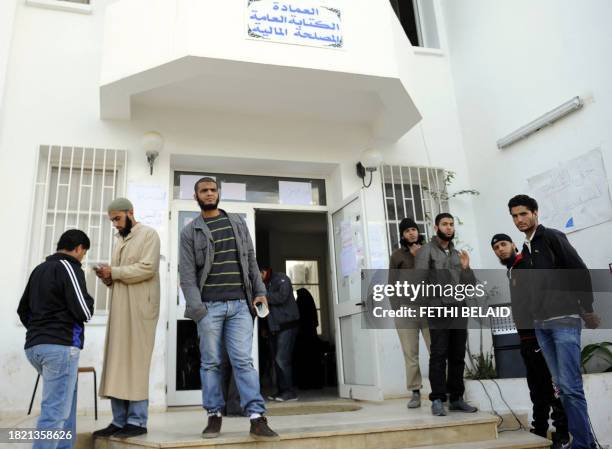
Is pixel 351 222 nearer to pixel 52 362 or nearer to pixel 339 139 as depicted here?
pixel 339 139

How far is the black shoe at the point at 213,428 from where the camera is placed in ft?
9.90

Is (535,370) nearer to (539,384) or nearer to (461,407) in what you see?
(539,384)

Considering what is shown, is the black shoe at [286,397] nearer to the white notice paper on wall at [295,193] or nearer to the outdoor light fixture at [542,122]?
the white notice paper on wall at [295,193]

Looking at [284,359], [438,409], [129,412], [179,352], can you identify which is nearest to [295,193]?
[284,359]

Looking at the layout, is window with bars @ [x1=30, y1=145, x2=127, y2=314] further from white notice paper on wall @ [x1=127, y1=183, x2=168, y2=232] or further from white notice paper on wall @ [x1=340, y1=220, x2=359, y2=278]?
white notice paper on wall @ [x1=340, y1=220, x2=359, y2=278]

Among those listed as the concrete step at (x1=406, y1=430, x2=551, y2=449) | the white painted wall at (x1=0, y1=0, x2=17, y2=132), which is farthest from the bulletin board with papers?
the white painted wall at (x1=0, y1=0, x2=17, y2=132)

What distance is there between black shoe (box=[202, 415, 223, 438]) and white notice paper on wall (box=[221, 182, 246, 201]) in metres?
3.07

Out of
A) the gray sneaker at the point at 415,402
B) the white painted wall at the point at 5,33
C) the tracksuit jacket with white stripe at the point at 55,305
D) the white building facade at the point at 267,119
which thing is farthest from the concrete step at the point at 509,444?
the white painted wall at the point at 5,33

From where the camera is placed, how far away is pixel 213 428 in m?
3.04

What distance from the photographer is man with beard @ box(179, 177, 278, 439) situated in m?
3.02

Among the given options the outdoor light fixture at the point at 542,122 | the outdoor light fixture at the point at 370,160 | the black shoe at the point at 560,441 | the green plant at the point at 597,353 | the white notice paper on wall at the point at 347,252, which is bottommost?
the black shoe at the point at 560,441

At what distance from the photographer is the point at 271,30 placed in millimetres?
4691

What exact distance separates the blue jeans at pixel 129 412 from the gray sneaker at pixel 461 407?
2212 mm

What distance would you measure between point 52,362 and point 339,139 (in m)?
3.99
